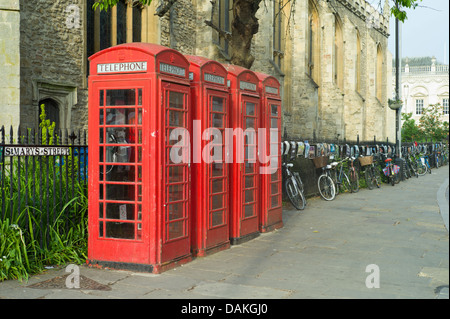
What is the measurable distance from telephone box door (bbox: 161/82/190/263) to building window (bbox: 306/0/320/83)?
2660cm

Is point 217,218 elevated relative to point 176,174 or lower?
lower

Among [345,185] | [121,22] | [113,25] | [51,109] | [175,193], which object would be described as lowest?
[345,185]

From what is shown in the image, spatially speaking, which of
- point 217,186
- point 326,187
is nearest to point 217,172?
point 217,186

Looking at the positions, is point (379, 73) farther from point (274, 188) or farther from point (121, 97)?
point (121, 97)

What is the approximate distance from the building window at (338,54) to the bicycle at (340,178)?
21306mm

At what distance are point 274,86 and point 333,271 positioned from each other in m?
4.03

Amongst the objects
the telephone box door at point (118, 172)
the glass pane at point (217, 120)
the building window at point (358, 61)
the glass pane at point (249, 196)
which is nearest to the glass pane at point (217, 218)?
the glass pane at point (249, 196)

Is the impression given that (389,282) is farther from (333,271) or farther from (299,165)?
(299,165)

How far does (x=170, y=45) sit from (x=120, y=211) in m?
12.9

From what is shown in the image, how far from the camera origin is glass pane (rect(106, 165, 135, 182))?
6.20m

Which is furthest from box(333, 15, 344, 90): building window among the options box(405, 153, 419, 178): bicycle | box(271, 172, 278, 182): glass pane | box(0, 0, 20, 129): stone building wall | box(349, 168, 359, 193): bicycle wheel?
box(271, 172, 278, 182): glass pane

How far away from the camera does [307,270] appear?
6.32 m
